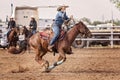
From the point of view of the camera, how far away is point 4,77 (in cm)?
1216

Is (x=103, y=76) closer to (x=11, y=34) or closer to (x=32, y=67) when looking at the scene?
(x=32, y=67)

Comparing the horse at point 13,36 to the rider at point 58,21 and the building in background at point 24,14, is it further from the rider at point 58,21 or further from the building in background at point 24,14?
the building in background at point 24,14

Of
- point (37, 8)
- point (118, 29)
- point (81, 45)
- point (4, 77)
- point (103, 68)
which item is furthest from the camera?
point (37, 8)

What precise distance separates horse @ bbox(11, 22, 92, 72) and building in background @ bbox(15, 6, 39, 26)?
23966mm

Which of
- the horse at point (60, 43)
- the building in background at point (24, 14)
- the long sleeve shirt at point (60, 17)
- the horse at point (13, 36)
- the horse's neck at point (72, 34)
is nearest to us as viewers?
the long sleeve shirt at point (60, 17)

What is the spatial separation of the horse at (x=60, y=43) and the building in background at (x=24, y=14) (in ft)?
78.6

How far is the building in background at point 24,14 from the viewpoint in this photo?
127ft

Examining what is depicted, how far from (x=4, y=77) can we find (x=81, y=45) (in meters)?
17.2

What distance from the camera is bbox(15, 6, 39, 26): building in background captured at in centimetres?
3876

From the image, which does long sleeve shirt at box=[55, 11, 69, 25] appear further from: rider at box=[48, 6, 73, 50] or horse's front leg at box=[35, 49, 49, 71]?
horse's front leg at box=[35, 49, 49, 71]

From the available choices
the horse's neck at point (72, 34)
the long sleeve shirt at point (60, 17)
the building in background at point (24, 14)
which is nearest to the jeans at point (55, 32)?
the long sleeve shirt at point (60, 17)

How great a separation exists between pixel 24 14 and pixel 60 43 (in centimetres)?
2547

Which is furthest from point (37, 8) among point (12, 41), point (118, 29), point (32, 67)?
point (32, 67)

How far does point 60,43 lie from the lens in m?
14.0
